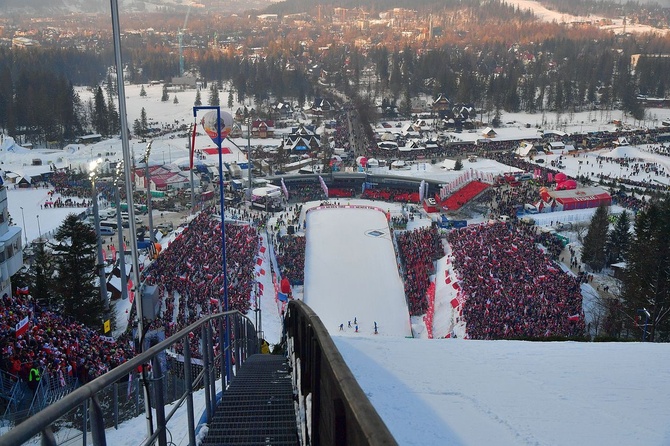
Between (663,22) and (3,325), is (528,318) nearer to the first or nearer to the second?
(3,325)

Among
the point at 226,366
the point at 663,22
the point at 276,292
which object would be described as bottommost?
the point at 276,292

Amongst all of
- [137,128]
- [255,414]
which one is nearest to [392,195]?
[137,128]

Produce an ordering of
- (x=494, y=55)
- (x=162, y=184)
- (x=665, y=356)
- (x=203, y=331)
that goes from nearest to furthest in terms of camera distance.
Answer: (x=203, y=331) → (x=665, y=356) → (x=162, y=184) → (x=494, y=55)

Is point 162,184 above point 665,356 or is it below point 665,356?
below

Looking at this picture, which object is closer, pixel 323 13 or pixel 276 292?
pixel 276 292

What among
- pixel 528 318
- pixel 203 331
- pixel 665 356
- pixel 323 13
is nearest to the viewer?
pixel 203 331

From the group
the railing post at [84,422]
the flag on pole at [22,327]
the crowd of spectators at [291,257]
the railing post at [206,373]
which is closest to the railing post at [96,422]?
the railing post at [84,422]

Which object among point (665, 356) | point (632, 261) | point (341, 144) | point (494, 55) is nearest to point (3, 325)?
point (665, 356)
